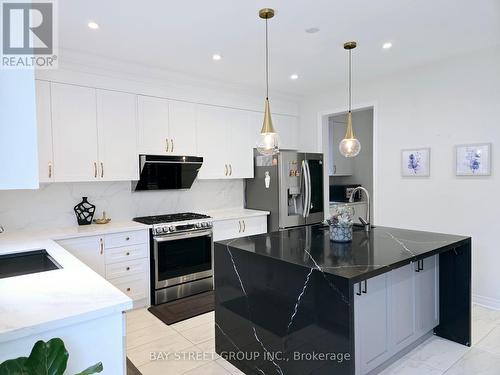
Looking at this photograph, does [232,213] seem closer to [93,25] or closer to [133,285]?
[133,285]

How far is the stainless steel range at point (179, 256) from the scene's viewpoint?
12.0ft

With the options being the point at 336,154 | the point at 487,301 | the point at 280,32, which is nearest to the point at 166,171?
the point at 280,32

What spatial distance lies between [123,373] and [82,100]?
2843mm

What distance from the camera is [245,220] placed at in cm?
445

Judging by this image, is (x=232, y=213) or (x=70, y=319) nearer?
(x=70, y=319)

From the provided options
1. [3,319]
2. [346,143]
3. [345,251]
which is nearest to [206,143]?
[346,143]

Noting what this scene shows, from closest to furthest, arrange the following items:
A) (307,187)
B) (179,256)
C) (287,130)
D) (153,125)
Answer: (179,256), (153,125), (307,187), (287,130)

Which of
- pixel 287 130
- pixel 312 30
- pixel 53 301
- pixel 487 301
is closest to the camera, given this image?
pixel 53 301

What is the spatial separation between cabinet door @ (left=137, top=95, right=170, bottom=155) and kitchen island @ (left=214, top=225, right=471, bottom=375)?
1.82 m

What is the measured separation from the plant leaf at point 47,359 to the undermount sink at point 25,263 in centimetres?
144

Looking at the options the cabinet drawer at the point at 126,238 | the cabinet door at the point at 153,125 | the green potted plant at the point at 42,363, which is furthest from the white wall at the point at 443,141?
the green potted plant at the point at 42,363

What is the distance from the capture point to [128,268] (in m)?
3.50

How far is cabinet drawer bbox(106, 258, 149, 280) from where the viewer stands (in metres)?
3.39

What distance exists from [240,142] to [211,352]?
2.81m
